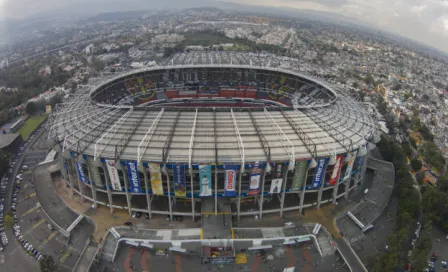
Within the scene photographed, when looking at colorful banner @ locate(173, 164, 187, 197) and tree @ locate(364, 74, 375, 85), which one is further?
tree @ locate(364, 74, 375, 85)

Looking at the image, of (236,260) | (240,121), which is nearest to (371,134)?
(240,121)

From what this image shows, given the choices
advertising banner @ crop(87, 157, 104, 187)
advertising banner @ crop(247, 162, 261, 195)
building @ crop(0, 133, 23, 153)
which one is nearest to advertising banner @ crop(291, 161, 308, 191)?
advertising banner @ crop(247, 162, 261, 195)

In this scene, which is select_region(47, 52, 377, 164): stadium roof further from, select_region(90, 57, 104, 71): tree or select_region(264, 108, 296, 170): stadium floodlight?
select_region(90, 57, 104, 71): tree

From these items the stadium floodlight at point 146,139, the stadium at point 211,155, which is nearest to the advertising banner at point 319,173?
the stadium at point 211,155

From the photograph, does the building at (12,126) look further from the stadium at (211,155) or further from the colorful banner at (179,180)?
the colorful banner at (179,180)

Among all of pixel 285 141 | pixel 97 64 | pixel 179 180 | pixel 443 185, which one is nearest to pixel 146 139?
pixel 179 180

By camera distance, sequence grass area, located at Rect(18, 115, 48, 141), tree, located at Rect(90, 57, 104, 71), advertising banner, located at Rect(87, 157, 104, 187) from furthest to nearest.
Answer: tree, located at Rect(90, 57, 104, 71) < grass area, located at Rect(18, 115, 48, 141) < advertising banner, located at Rect(87, 157, 104, 187)
